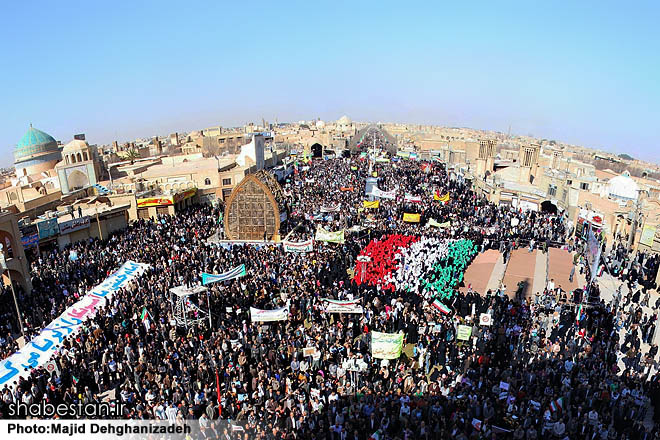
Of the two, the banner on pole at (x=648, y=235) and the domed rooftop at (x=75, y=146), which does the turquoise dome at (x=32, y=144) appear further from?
the banner on pole at (x=648, y=235)

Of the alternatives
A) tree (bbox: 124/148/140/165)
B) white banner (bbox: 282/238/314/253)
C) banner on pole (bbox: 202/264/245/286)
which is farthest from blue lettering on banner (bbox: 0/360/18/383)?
tree (bbox: 124/148/140/165)

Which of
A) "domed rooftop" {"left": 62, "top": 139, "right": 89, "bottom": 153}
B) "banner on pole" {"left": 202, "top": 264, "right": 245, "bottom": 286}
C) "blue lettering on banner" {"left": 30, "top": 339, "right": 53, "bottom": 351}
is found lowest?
"blue lettering on banner" {"left": 30, "top": 339, "right": 53, "bottom": 351}

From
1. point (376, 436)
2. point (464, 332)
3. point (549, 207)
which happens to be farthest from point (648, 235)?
point (376, 436)

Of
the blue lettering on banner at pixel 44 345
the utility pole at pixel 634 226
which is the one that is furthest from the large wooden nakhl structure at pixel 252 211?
the utility pole at pixel 634 226

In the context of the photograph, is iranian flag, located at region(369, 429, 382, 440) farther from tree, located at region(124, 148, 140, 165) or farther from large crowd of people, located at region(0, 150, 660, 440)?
Result: tree, located at region(124, 148, 140, 165)

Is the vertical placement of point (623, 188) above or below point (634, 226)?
above

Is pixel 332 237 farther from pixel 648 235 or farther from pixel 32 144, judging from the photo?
pixel 32 144
